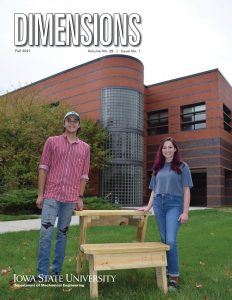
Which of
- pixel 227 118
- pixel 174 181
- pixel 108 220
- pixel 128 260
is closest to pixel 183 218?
pixel 174 181

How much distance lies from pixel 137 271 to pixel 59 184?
1838mm

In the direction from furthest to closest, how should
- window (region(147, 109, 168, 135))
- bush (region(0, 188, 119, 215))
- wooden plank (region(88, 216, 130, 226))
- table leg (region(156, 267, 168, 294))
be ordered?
window (region(147, 109, 168, 135)), bush (region(0, 188, 119, 215)), wooden plank (region(88, 216, 130, 226)), table leg (region(156, 267, 168, 294))

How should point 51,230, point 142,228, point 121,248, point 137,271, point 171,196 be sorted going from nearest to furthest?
point 121,248 < point 51,230 < point 171,196 < point 137,271 < point 142,228

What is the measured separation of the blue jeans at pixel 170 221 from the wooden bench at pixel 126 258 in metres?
0.17

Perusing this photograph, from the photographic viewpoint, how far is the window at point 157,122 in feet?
104

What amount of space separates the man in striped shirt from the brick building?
20876 millimetres

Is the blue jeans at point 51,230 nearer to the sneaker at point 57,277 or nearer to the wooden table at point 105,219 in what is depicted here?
the sneaker at point 57,277

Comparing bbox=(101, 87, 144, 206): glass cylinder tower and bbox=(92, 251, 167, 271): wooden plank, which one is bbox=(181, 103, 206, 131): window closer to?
bbox=(101, 87, 144, 206): glass cylinder tower

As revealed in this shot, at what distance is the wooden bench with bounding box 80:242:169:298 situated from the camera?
4227 millimetres

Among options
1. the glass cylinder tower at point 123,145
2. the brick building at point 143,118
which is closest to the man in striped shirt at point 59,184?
the brick building at point 143,118

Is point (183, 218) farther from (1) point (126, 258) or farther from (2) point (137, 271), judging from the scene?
(2) point (137, 271)

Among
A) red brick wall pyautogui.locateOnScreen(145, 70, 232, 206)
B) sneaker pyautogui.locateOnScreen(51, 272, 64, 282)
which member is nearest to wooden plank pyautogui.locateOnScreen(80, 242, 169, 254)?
sneaker pyautogui.locateOnScreen(51, 272, 64, 282)

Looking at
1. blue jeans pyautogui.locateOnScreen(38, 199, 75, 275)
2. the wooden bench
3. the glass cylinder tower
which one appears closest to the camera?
the wooden bench

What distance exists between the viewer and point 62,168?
4.77 m
